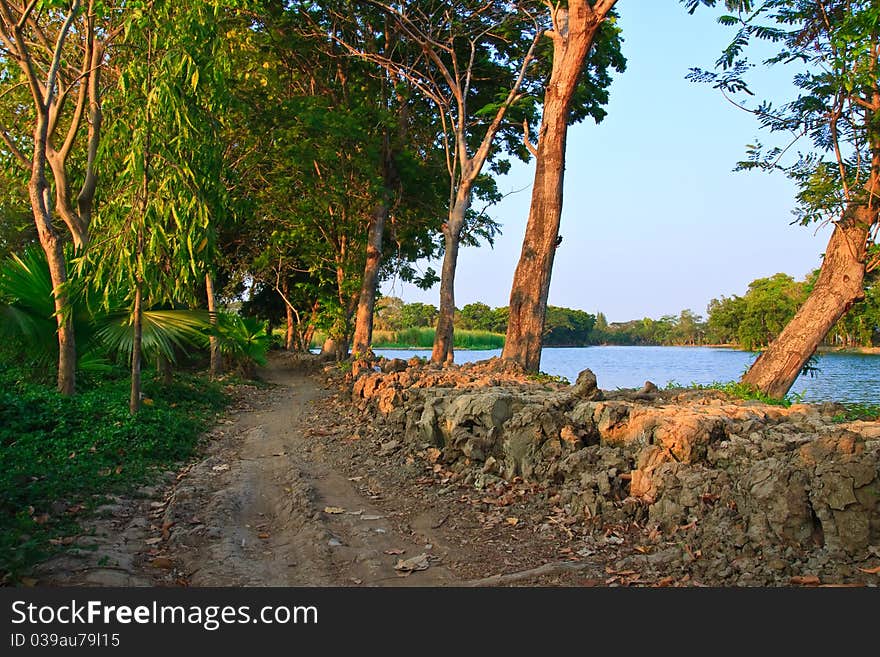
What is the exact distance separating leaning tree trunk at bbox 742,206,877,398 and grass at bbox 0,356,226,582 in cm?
848

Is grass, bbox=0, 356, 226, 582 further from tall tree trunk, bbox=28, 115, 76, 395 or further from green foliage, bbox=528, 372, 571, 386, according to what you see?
green foliage, bbox=528, 372, 571, 386

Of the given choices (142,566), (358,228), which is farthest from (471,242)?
(142,566)

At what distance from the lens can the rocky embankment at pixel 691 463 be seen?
3695mm

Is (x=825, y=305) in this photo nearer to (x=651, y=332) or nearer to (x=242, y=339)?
(x=242, y=339)

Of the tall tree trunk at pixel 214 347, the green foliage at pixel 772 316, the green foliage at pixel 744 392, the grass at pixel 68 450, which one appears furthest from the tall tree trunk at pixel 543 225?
the green foliage at pixel 772 316

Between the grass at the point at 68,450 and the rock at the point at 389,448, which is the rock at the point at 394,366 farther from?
the rock at the point at 389,448

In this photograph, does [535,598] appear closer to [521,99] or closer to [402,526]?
[402,526]

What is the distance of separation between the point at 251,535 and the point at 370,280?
47.4ft

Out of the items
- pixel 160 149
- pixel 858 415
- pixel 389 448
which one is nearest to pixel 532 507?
pixel 389 448

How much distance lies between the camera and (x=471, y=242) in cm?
2222

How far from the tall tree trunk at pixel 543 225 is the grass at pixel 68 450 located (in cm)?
527

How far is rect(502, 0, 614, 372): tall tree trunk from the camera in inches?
410

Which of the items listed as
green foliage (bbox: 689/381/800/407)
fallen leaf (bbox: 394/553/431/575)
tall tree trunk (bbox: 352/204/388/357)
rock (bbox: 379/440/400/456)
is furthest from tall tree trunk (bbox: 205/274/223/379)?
fallen leaf (bbox: 394/553/431/575)

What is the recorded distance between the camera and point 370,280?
18.9 m
